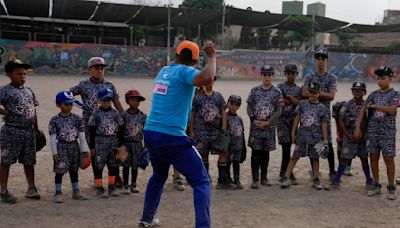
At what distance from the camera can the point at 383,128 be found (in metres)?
5.77

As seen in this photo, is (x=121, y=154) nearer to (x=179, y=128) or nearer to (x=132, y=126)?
(x=132, y=126)

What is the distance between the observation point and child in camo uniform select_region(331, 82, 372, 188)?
247 inches

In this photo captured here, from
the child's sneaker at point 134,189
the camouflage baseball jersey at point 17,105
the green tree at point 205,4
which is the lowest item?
the child's sneaker at point 134,189

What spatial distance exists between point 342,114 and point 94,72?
3.59 meters

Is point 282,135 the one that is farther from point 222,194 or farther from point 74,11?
point 74,11

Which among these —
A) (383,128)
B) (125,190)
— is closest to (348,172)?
(383,128)

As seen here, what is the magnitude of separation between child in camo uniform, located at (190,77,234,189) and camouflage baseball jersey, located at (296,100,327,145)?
3.73 ft

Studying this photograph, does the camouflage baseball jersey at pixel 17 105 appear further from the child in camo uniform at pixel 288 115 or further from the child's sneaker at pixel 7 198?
the child in camo uniform at pixel 288 115

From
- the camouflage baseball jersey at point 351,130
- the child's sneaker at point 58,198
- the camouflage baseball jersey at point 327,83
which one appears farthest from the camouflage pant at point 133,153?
the camouflage baseball jersey at point 351,130

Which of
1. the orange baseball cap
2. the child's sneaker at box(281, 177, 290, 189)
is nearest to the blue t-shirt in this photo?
the orange baseball cap

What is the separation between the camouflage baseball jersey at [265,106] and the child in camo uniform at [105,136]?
1.91 m

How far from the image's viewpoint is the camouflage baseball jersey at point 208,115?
6.07 metres

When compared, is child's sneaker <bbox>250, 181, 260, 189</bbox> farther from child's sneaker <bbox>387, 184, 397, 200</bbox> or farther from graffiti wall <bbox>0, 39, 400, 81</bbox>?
graffiti wall <bbox>0, 39, 400, 81</bbox>

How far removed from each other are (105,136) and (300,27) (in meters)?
38.2
